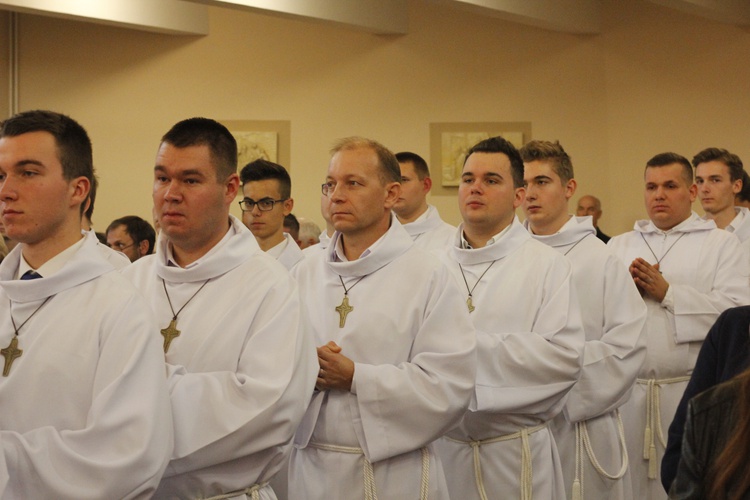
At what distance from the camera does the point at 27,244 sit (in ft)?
10.1

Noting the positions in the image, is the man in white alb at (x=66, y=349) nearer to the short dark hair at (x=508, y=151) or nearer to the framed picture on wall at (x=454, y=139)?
the short dark hair at (x=508, y=151)

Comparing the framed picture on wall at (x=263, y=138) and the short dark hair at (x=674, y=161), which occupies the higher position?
the framed picture on wall at (x=263, y=138)

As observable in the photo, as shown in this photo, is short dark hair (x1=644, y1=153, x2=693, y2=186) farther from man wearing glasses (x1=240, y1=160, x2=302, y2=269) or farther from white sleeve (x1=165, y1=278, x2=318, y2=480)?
white sleeve (x1=165, y1=278, x2=318, y2=480)

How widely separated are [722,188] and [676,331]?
2053 millimetres

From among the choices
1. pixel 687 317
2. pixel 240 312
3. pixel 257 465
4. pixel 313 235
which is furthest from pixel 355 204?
pixel 313 235

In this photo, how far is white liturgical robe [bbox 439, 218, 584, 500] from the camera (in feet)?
14.7

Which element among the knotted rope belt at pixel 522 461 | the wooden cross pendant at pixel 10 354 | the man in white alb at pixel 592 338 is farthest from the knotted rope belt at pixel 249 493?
the man in white alb at pixel 592 338

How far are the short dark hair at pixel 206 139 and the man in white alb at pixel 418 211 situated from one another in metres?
3.26

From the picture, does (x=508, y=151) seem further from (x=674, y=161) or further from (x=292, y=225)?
(x=292, y=225)

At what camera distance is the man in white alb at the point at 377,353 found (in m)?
3.81

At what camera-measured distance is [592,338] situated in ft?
17.9

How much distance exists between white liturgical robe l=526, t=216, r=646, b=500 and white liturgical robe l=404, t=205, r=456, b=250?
138 centimetres

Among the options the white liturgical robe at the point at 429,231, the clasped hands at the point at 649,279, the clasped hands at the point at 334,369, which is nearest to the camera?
the clasped hands at the point at 334,369

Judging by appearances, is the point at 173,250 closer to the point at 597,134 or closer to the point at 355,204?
the point at 355,204
